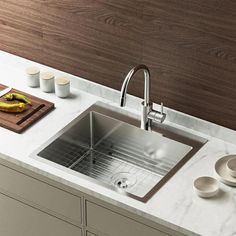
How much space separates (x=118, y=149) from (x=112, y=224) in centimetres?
59

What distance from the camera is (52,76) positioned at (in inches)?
140

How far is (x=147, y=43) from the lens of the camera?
3293 mm

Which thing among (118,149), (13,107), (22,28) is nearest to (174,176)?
(118,149)

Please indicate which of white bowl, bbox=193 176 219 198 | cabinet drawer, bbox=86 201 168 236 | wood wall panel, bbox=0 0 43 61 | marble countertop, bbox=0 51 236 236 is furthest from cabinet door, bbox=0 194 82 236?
wood wall panel, bbox=0 0 43 61

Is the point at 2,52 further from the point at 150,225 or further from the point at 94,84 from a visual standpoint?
the point at 150,225

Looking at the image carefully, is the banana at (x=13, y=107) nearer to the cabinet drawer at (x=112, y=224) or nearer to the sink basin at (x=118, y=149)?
the sink basin at (x=118, y=149)

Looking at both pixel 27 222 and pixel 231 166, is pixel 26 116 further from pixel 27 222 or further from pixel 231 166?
pixel 231 166

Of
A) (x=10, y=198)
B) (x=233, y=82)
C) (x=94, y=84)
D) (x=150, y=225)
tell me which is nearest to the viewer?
(x=150, y=225)

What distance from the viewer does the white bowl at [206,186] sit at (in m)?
2.94

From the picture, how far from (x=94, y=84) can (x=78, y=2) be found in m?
0.41

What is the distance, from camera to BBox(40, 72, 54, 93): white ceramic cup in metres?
3.56

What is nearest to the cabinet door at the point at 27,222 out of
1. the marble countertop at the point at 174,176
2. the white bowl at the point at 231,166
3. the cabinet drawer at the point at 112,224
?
the cabinet drawer at the point at 112,224

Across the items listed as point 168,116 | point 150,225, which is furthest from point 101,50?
point 150,225

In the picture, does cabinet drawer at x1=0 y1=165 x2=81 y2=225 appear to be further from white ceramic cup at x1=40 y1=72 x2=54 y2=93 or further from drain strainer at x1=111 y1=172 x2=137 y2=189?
white ceramic cup at x1=40 y1=72 x2=54 y2=93
